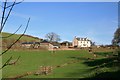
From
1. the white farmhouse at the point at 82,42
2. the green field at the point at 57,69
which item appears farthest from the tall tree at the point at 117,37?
the white farmhouse at the point at 82,42

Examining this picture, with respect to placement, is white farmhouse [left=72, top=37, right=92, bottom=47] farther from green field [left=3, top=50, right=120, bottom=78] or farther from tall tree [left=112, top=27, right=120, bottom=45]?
green field [left=3, top=50, right=120, bottom=78]

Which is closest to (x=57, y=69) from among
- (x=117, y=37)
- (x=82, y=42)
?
(x=117, y=37)

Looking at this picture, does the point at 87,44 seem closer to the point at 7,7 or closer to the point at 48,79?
the point at 48,79

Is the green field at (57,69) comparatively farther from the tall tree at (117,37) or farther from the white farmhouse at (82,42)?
the white farmhouse at (82,42)

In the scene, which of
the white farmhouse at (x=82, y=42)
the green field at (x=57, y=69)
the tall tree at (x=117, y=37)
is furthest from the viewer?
the white farmhouse at (x=82, y=42)

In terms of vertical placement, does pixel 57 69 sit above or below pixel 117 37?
below

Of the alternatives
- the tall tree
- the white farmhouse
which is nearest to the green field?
the tall tree

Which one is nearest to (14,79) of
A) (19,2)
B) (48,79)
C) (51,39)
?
(48,79)

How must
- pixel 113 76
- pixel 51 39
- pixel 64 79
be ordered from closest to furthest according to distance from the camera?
pixel 113 76, pixel 64 79, pixel 51 39

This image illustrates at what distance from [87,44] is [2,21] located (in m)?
124

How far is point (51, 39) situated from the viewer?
124938mm

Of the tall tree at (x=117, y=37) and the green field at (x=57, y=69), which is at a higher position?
the tall tree at (x=117, y=37)

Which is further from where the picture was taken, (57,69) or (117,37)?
(117,37)

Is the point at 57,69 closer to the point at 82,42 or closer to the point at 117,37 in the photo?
the point at 117,37
